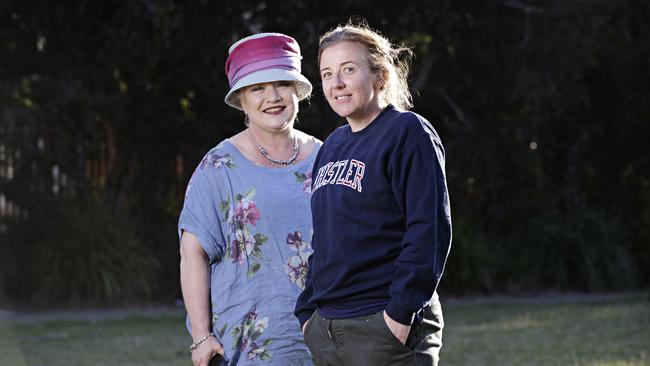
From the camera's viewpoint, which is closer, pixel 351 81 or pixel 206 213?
pixel 351 81

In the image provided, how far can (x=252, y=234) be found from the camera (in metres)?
3.56

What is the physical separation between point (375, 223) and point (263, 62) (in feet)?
2.96

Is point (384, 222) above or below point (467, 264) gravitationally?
above

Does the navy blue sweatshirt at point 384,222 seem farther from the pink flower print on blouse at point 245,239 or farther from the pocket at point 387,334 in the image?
the pink flower print on blouse at point 245,239

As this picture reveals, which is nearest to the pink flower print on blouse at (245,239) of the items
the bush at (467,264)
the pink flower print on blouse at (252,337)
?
the pink flower print on blouse at (252,337)

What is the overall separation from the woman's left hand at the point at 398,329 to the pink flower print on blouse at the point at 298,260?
2.23 feet

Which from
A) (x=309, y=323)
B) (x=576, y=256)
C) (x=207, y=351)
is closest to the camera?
(x=309, y=323)

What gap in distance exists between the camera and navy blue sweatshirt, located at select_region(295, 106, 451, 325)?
2.89 meters

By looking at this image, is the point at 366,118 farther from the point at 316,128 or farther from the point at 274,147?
the point at 316,128

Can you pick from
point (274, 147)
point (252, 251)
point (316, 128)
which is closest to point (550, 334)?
point (316, 128)

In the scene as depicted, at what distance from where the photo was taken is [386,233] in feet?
9.77

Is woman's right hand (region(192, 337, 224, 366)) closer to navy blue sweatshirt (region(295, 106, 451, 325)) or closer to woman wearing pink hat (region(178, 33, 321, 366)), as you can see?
woman wearing pink hat (region(178, 33, 321, 366))

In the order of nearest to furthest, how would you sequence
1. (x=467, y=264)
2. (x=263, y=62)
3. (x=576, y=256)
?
(x=263, y=62) → (x=467, y=264) → (x=576, y=256)

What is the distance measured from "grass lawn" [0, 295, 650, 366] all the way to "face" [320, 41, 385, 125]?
522cm
